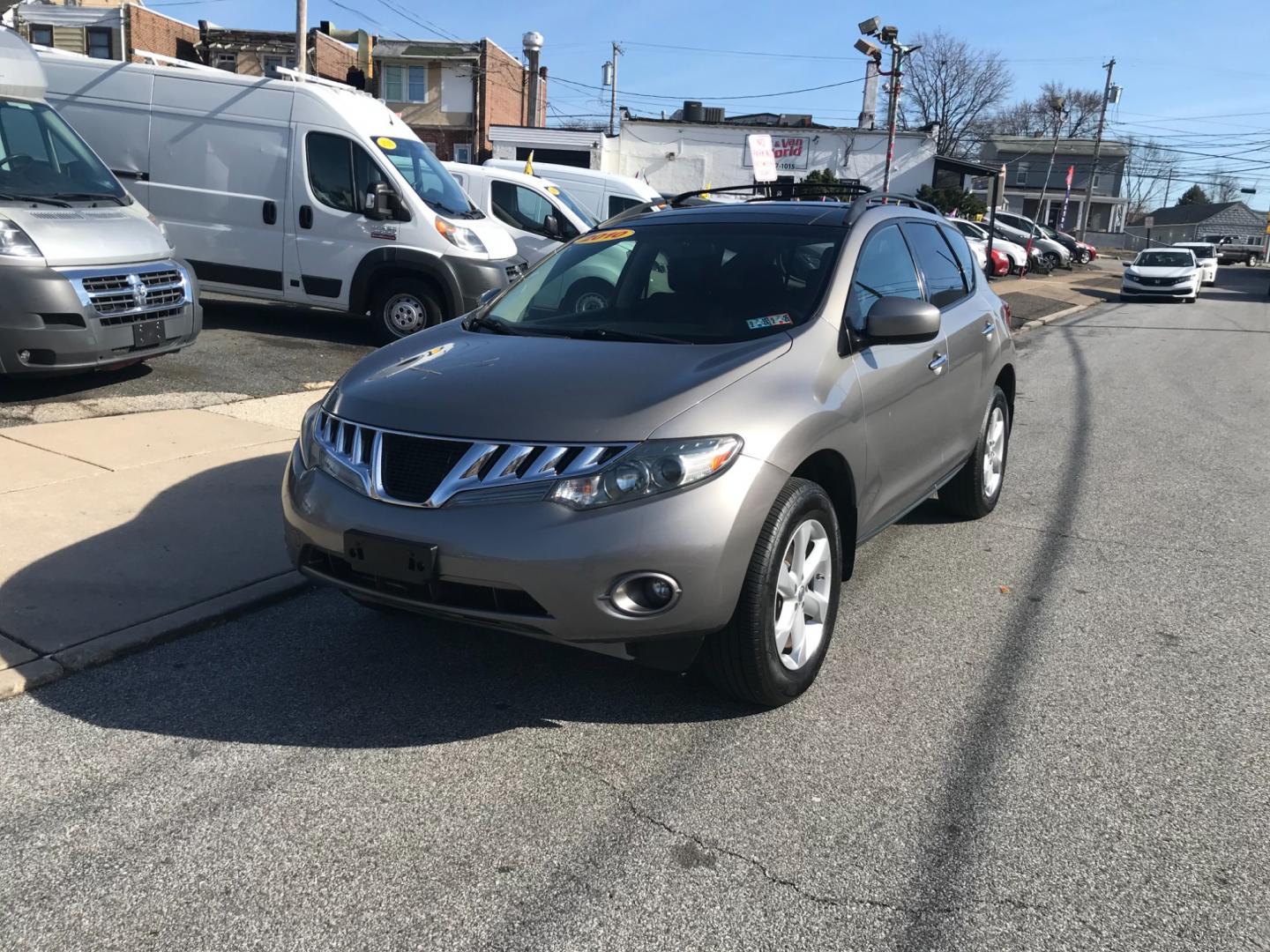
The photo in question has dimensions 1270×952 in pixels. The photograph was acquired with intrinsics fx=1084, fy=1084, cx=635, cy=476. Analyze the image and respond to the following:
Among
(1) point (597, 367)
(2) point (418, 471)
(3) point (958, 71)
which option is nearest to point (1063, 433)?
(1) point (597, 367)

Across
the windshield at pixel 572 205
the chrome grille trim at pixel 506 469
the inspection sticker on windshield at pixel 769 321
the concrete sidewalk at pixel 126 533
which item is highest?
the windshield at pixel 572 205

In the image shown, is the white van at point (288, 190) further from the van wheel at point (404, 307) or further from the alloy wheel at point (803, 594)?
the alloy wheel at point (803, 594)

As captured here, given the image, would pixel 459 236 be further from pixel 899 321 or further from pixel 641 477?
pixel 641 477

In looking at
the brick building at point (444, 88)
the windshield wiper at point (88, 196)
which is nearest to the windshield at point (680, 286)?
the windshield wiper at point (88, 196)

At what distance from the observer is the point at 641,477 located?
10.9ft

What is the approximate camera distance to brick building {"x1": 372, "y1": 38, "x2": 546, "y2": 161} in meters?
44.4

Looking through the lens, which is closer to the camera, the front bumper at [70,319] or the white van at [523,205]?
the front bumper at [70,319]

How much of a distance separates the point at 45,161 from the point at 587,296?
18.5 ft

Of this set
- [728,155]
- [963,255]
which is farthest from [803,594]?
[728,155]

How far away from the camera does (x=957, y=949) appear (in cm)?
263

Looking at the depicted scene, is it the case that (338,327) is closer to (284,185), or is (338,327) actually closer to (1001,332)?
(284,185)

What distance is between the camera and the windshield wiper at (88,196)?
8.00m

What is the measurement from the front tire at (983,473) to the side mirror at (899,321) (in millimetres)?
1814

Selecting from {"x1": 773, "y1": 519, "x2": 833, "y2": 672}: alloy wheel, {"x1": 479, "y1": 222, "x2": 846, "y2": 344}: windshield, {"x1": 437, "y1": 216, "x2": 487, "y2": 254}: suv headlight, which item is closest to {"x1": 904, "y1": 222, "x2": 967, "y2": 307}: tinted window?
{"x1": 479, "y1": 222, "x2": 846, "y2": 344}: windshield
